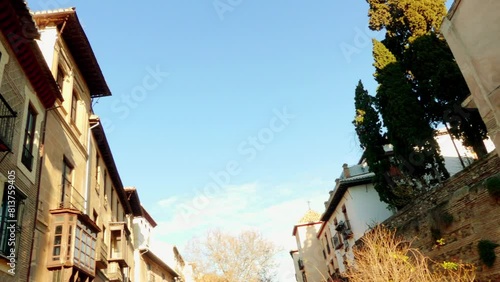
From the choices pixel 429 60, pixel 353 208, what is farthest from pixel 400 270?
pixel 353 208

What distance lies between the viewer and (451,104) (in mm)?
16344

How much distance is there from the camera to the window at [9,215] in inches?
332

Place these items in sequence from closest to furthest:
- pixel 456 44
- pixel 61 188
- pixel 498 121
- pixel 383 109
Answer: pixel 498 121 → pixel 456 44 → pixel 61 188 → pixel 383 109

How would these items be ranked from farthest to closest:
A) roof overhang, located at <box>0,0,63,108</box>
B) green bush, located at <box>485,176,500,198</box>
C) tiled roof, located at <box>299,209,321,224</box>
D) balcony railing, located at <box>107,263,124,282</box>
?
tiled roof, located at <box>299,209,321,224</box>, balcony railing, located at <box>107,263,124,282</box>, green bush, located at <box>485,176,500,198</box>, roof overhang, located at <box>0,0,63,108</box>

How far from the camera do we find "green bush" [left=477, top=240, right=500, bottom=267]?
35.3ft

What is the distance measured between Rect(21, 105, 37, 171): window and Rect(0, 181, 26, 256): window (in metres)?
1.07

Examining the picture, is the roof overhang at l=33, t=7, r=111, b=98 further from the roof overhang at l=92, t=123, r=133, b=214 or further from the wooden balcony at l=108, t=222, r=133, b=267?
the wooden balcony at l=108, t=222, r=133, b=267

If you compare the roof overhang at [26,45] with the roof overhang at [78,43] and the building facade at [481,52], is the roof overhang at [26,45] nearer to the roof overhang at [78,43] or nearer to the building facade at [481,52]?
the roof overhang at [78,43]

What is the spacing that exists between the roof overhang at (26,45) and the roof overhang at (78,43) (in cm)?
361

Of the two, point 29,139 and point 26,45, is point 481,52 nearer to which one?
point 26,45

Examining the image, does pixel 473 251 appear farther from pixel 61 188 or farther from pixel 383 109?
pixel 61 188

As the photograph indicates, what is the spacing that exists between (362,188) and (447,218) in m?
11.7

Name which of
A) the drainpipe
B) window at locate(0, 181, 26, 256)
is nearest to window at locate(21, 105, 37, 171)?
window at locate(0, 181, 26, 256)

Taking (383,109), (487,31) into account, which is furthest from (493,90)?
(383,109)
